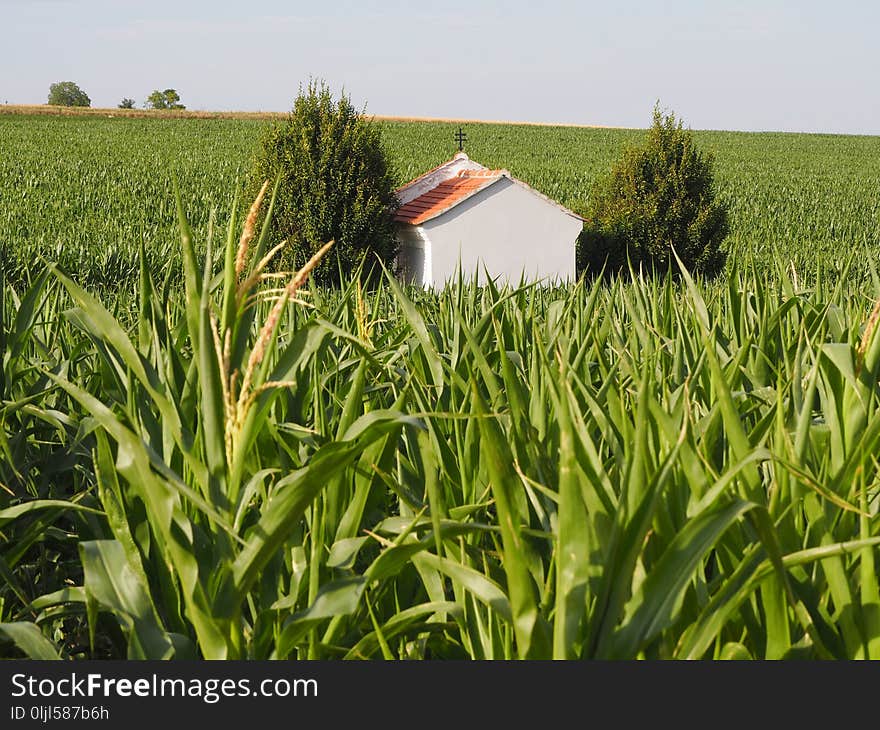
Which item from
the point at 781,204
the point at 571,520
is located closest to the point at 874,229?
the point at 781,204

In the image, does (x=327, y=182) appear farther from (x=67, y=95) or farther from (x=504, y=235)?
(x=67, y=95)

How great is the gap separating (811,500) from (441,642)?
0.65 metres

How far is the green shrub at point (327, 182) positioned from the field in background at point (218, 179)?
1215 millimetres

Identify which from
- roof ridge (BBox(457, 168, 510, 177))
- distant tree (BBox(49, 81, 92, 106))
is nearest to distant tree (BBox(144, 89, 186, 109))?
distant tree (BBox(49, 81, 92, 106))

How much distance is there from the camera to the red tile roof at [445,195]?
9.26 m

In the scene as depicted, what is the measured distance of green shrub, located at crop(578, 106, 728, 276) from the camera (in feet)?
34.5

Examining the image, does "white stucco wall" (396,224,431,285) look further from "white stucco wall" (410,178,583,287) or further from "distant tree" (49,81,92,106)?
"distant tree" (49,81,92,106)

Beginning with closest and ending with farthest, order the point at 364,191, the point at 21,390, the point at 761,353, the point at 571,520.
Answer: the point at 571,520
the point at 761,353
the point at 21,390
the point at 364,191

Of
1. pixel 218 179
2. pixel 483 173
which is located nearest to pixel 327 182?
pixel 483 173

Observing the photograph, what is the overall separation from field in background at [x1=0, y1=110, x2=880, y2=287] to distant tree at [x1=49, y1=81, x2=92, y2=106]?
6091cm

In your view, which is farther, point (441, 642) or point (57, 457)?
point (57, 457)

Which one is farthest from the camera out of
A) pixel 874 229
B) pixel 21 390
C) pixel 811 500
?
pixel 874 229

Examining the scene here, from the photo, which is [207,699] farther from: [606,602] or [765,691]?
[765,691]

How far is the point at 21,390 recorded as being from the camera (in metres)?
2.36
